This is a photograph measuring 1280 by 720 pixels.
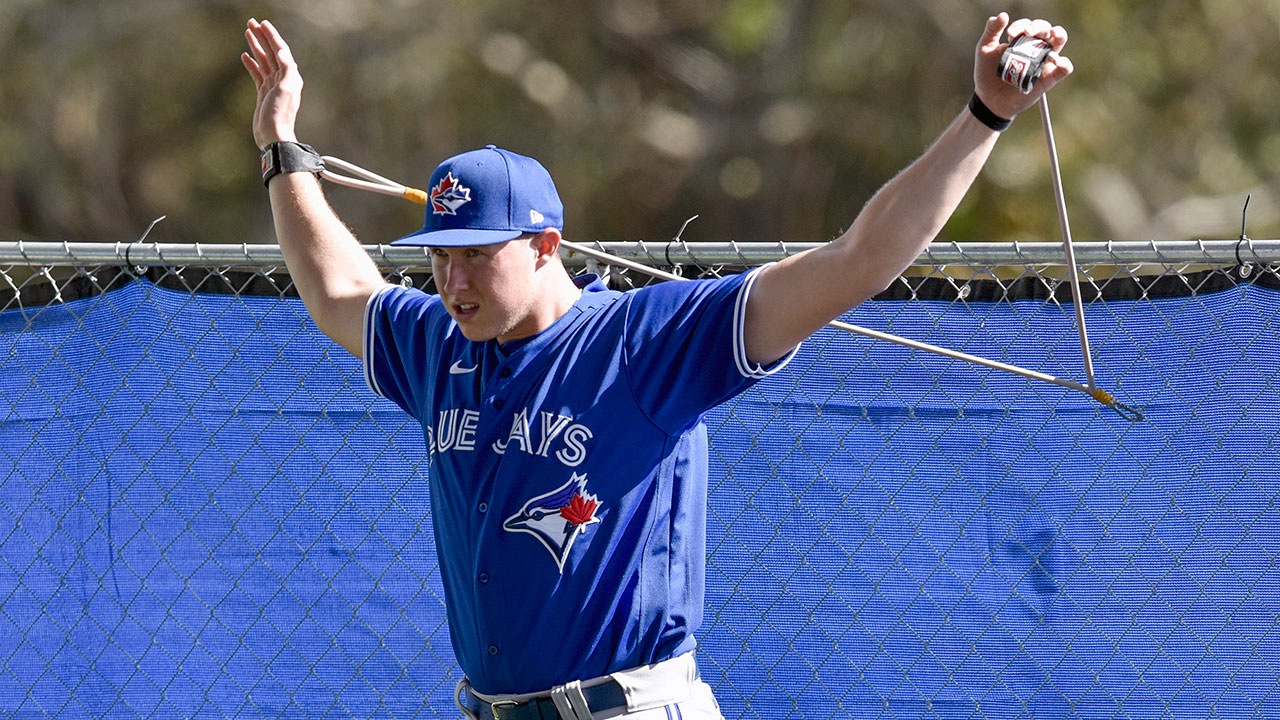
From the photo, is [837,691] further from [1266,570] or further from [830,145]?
[830,145]

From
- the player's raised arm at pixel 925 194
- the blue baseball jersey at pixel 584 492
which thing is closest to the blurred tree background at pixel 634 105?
the blue baseball jersey at pixel 584 492

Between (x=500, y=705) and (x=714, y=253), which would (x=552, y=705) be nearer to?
(x=500, y=705)

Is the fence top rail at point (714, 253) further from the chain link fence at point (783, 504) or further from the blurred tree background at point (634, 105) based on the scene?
the blurred tree background at point (634, 105)

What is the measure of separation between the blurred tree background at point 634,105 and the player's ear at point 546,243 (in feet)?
37.1

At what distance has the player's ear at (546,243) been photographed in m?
2.59

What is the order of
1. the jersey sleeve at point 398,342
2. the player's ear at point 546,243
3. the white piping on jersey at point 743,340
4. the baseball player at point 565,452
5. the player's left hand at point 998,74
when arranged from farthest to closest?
1. the jersey sleeve at point 398,342
2. the player's ear at point 546,243
3. the baseball player at point 565,452
4. the white piping on jersey at point 743,340
5. the player's left hand at point 998,74

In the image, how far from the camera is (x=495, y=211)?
2.51 m

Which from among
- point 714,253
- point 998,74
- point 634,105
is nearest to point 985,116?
point 998,74

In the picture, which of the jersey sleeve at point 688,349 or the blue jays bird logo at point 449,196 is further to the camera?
the blue jays bird logo at point 449,196

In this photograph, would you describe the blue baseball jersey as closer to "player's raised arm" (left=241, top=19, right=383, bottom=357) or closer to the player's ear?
the player's ear

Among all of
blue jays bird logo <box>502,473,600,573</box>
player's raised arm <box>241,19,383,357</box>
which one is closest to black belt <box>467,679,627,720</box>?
blue jays bird logo <box>502,473,600,573</box>

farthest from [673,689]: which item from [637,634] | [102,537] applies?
[102,537]

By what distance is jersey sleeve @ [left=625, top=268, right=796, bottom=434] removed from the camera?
2361mm

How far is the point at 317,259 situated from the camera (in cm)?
288
